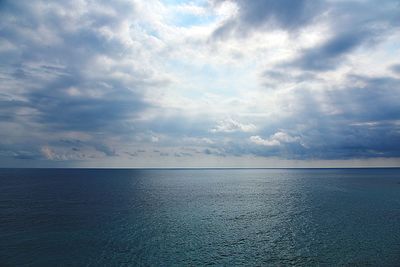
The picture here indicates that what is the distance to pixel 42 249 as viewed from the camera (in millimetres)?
44844

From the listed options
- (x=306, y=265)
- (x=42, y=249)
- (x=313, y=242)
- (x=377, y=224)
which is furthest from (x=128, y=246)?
(x=377, y=224)

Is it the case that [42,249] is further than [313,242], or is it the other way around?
[313,242]

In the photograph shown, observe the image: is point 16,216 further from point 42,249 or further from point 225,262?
point 225,262

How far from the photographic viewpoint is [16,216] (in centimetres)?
7025

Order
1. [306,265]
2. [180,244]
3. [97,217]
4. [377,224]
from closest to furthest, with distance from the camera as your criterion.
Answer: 1. [306,265]
2. [180,244]
3. [377,224]
4. [97,217]

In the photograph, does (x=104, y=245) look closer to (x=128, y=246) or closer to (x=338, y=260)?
(x=128, y=246)

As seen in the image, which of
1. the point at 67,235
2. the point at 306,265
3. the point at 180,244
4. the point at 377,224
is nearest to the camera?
the point at 306,265

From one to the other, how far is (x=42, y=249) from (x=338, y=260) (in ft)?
161

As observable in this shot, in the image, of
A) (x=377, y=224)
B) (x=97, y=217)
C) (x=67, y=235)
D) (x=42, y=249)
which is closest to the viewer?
(x=42, y=249)

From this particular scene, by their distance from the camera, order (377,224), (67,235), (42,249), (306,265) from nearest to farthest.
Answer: (306,265)
(42,249)
(67,235)
(377,224)

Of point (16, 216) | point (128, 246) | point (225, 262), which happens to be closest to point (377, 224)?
point (225, 262)

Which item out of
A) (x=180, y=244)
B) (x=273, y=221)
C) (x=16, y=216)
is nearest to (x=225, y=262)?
(x=180, y=244)

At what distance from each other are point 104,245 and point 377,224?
62.9 m

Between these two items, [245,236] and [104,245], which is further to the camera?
[245,236]
